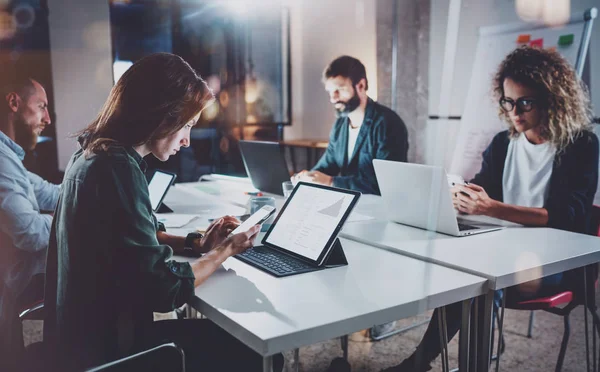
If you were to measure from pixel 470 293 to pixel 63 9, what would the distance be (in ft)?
13.7

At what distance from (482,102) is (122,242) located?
315 centimetres

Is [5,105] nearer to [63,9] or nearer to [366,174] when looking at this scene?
[366,174]

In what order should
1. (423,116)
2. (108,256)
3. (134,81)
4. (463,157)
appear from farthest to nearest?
(423,116), (463,157), (134,81), (108,256)

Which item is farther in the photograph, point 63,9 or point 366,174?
point 63,9

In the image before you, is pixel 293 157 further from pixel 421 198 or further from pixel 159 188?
pixel 421 198

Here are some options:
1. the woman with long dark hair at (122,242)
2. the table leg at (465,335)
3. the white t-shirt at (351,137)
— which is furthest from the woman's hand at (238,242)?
the white t-shirt at (351,137)

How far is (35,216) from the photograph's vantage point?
184 centimetres

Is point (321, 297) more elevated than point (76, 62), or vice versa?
point (76, 62)

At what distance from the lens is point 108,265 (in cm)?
106

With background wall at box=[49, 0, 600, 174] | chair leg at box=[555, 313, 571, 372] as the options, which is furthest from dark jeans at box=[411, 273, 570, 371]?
background wall at box=[49, 0, 600, 174]

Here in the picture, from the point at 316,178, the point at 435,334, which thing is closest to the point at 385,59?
the point at 316,178

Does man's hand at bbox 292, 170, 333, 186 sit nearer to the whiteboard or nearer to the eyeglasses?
the eyeglasses

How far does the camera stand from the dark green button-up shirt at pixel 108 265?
3.43 ft

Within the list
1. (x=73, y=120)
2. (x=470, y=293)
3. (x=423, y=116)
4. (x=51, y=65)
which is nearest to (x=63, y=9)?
(x=51, y=65)
